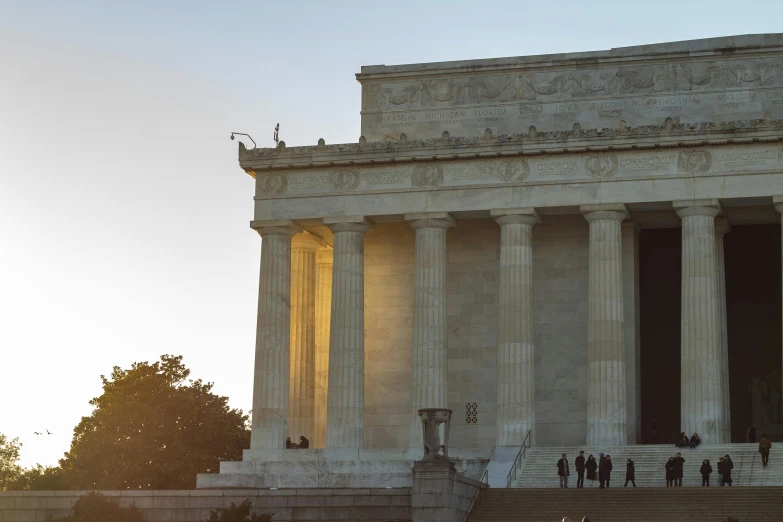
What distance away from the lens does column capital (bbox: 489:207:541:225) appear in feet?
203

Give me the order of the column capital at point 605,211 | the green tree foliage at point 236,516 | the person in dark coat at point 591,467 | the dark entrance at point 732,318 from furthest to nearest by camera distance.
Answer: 1. the dark entrance at point 732,318
2. the column capital at point 605,211
3. the person in dark coat at point 591,467
4. the green tree foliage at point 236,516

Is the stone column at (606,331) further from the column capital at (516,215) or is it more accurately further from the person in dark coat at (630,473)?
the person in dark coat at (630,473)

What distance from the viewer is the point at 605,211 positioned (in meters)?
61.0

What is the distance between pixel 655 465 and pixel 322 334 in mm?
18909

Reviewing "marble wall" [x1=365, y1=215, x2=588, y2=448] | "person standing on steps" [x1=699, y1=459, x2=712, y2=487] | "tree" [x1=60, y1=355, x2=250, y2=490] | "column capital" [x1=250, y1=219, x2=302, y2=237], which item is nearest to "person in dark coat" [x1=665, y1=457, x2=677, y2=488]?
"person standing on steps" [x1=699, y1=459, x2=712, y2=487]

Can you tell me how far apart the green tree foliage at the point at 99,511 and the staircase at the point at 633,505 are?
11.3 metres

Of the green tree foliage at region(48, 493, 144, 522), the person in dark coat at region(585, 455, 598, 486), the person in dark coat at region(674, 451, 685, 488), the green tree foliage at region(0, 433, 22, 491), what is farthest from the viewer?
the green tree foliage at region(0, 433, 22, 491)

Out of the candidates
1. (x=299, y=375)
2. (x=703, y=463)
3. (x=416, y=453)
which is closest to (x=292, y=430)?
(x=299, y=375)

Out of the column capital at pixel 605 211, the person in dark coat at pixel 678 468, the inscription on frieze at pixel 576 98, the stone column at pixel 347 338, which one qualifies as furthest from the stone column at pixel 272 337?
the person in dark coat at pixel 678 468

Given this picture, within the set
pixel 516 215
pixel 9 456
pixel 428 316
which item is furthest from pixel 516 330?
pixel 9 456

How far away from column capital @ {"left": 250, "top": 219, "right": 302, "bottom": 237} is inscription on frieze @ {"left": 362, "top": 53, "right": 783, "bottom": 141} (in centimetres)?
623

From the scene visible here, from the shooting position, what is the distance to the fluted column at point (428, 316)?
61812 mm

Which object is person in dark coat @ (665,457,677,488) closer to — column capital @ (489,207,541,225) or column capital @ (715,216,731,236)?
column capital @ (715,216,731,236)

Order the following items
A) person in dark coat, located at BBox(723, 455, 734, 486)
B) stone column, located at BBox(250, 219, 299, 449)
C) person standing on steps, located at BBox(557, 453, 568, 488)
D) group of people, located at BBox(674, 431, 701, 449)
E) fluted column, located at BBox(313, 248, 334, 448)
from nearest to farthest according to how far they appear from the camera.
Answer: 1. person in dark coat, located at BBox(723, 455, 734, 486)
2. person standing on steps, located at BBox(557, 453, 568, 488)
3. group of people, located at BBox(674, 431, 701, 449)
4. stone column, located at BBox(250, 219, 299, 449)
5. fluted column, located at BBox(313, 248, 334, 448)
